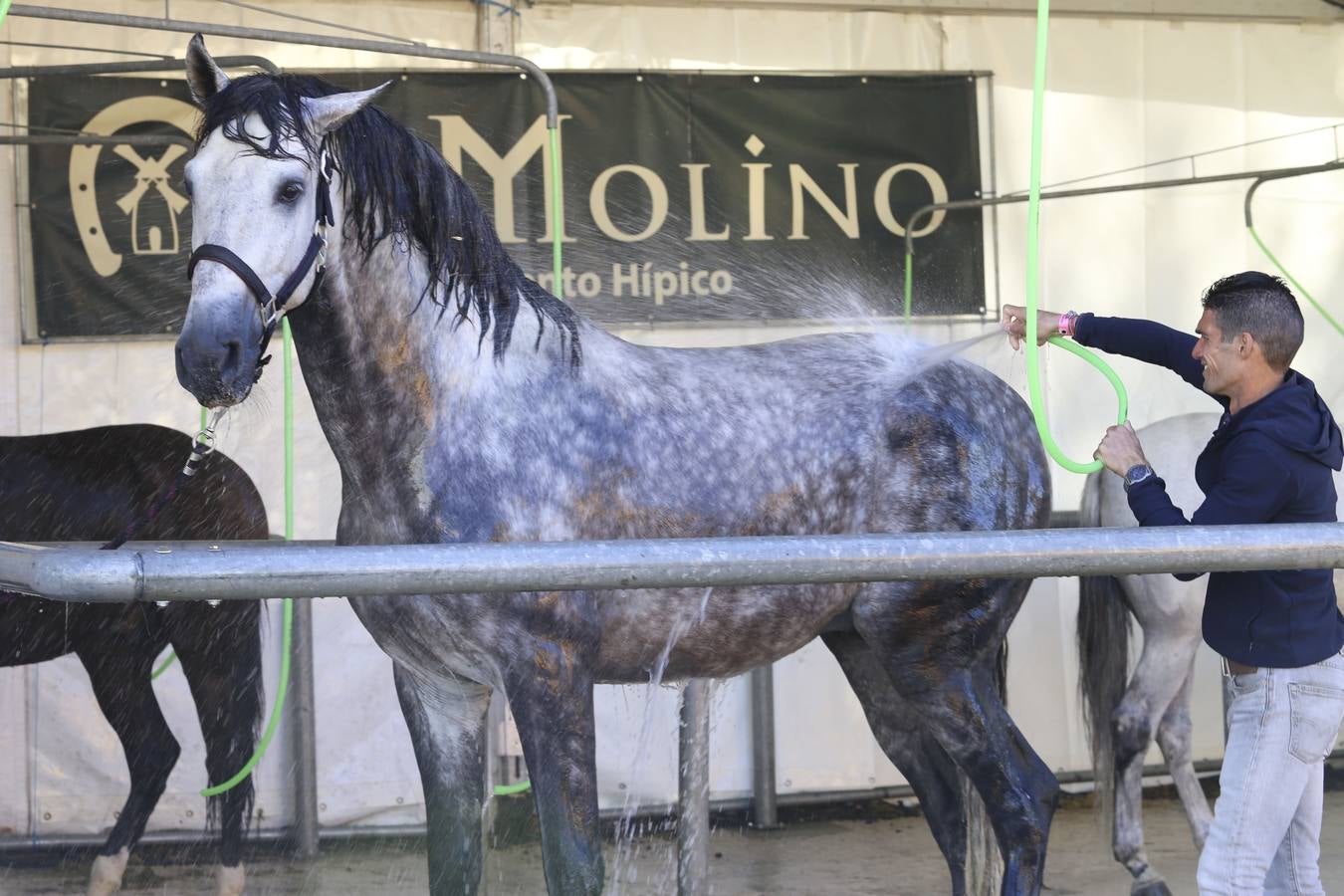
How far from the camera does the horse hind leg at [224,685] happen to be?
15.1 feet

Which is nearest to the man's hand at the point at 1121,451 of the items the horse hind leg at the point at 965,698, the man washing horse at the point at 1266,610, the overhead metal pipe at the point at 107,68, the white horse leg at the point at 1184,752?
the man washing horse at the point at 1266,610

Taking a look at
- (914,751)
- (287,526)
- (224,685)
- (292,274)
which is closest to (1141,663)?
(914,751)

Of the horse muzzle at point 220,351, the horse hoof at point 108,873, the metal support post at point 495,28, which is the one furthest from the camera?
the metal support post at point 495,28

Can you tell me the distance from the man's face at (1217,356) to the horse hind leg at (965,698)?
966 millimetres

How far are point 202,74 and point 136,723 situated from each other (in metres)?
2.71

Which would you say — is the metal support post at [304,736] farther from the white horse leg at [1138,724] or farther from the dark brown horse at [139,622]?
the white horse leg at [1138,724]

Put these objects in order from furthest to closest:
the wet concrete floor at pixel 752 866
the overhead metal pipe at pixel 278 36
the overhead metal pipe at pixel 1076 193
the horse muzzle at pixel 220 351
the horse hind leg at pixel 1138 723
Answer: the overhead metal pipe at pixel 1076 193, the wet concrete floor at pixel 752 866, the horse hind leg at pixel 1138 723, the overhead metal pipe at pixel 278 36, the horse muzzle at pixel 220 351

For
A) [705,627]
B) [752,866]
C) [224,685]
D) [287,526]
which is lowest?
[752,866]

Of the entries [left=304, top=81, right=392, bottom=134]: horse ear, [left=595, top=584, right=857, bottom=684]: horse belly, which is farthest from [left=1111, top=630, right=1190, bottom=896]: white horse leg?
[left=304, top=81, right=392, bottom=134]: horse ear

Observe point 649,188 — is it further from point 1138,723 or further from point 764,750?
point 1138,723

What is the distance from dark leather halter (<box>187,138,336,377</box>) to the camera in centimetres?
238

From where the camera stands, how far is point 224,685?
183 inches

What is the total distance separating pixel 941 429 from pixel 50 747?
3668mm

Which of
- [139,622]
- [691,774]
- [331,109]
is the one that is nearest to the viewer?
[331,109]
